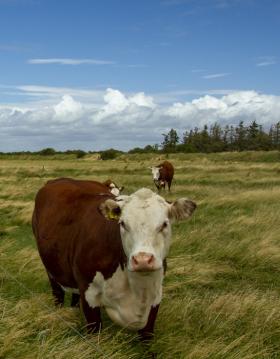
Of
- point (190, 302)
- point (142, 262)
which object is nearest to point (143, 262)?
point (142, 262)

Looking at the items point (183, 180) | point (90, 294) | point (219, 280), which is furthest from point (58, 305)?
point (183, 180)

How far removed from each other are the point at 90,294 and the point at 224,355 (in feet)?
4.29

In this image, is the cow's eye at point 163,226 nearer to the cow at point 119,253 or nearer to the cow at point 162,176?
the cow at point 119,253

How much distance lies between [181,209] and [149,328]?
3.89ft

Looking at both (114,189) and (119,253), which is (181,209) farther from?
(114,189)

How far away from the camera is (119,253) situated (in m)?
4.73

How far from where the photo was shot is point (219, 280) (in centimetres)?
796

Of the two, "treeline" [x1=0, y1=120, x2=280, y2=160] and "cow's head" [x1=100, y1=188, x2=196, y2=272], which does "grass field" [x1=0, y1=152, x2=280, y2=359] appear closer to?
"cow's head" [x1=100, y1=188, x2=196, y2=272]

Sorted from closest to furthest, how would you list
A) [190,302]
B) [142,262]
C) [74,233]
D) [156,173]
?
[142,262] < [74,233] < [190,302] < [156,173]

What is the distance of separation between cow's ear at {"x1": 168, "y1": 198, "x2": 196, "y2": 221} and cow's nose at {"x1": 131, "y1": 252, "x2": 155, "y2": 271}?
0.64m

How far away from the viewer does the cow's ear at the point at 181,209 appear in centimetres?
448

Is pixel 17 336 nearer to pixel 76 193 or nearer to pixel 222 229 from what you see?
pixel 76 193

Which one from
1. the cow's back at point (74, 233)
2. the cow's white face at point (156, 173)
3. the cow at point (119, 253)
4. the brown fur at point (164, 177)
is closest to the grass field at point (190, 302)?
the cow at point (119, 253)

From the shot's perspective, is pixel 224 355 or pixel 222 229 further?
pixel 222 229
